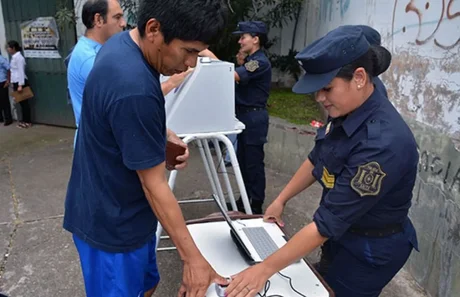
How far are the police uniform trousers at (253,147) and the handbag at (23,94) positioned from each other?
4.63 meters

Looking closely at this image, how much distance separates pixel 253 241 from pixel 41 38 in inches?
237

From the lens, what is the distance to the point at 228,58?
573 centimetres

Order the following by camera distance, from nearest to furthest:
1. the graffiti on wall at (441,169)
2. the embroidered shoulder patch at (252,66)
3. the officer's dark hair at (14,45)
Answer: the graffiti on wall at (441,169), the embroidered shoulder patch at (252,66), the officer's dark hair at (14,45)

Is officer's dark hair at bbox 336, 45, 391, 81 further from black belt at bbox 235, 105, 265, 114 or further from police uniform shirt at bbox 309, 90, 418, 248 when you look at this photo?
black belt at bbox 235, 105, 265, 114

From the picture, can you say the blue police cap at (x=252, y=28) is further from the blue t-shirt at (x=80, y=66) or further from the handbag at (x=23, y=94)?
the handbag at (x=23, y=94)

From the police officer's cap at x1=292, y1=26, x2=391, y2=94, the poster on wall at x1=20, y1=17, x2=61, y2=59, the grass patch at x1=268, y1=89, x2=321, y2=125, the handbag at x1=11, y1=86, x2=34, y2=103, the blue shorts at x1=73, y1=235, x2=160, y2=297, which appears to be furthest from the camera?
the handbag at x1=11, y1=86, x2=34, y2=103

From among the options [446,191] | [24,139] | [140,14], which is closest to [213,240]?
[140,14]

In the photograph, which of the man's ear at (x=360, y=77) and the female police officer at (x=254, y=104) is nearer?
the man's ear at (x=360, y=77)

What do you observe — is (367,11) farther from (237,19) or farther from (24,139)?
(24,139)

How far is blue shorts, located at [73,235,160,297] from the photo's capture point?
1383mm

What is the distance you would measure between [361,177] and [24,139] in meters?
5.95

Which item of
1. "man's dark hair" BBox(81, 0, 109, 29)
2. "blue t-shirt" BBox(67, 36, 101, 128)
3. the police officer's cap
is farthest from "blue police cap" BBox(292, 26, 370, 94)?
"man's dark hair" BBox(81, 0, 109, 29)

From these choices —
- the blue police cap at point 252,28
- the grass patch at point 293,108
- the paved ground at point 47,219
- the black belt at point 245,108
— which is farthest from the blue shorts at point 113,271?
the grass patch at point 293,108

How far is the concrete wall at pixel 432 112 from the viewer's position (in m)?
2.15
